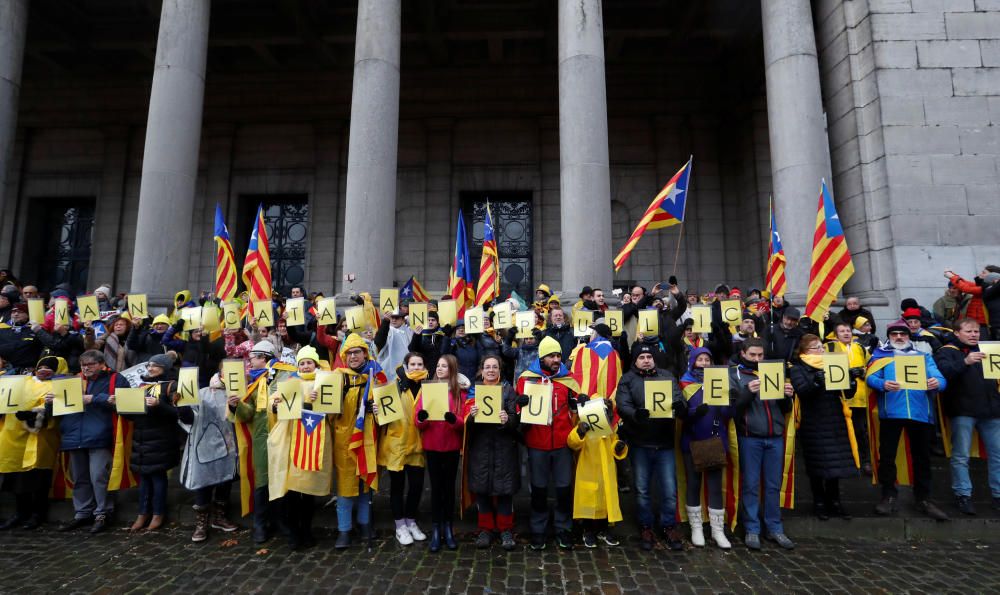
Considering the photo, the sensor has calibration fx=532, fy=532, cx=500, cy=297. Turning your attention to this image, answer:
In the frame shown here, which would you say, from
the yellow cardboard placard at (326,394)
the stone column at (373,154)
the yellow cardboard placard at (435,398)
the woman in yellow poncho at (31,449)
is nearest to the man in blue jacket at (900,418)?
the yellow cardboard placard at (435,398)

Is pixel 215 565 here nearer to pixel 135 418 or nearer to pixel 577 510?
pixel 135 418

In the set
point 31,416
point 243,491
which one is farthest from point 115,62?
point 243,491

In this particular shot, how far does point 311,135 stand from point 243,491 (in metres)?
15.2

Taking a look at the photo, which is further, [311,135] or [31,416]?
[311,135]

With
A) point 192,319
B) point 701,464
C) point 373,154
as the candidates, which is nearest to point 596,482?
point 701,464

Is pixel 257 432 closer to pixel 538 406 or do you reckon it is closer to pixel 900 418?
pixel 538 406

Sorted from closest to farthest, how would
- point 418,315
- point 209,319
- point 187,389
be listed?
1. point 187,389
2. point 418,315
3. point 209,319

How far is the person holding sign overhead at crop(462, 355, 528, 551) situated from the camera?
17.1 ft

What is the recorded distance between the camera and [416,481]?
5.65 m

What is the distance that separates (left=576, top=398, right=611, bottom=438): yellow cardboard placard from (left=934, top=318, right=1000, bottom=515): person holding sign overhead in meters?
4.09

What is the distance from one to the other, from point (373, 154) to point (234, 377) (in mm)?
6602

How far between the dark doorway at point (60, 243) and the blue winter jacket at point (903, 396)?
21967 mm

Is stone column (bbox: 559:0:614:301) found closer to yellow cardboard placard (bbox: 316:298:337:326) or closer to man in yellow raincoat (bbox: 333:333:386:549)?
yellow cardboard placard (bbox: 316:298:337:326)

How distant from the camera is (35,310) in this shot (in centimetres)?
823
